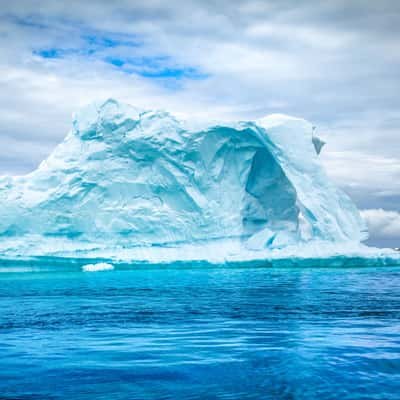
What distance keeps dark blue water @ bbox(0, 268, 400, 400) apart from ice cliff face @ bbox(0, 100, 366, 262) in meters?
13.0

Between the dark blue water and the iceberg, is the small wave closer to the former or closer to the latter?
the iceberg

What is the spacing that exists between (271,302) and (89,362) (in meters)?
6.20

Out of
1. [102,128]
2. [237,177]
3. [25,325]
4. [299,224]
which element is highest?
[102,128]

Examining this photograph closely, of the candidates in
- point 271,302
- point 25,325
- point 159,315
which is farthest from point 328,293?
point 25,325

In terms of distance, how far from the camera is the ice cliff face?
25.1m

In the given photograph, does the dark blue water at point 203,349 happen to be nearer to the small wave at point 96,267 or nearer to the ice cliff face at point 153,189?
the small wave at point 96,267

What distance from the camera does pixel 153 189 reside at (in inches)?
1023

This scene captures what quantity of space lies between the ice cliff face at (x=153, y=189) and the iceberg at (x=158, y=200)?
0.15 ft

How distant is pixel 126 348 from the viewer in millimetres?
6957

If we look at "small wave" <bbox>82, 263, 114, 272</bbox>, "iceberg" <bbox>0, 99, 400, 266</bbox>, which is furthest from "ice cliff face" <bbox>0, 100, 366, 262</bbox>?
"small wave" <bbox>82, 263, 114, 272</bbox>

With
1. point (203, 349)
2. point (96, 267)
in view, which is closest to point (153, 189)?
point (96, 267)

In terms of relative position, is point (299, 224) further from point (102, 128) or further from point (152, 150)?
point (102, 128)

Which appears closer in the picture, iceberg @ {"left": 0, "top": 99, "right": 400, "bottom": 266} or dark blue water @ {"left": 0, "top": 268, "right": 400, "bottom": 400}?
dark blue water @ {"left": 0, "top": 268, "right": 400, "bottom": 400}

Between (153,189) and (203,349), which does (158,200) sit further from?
(203,349)
